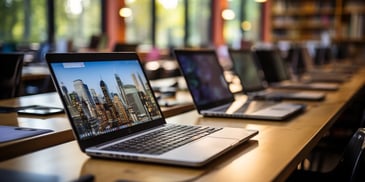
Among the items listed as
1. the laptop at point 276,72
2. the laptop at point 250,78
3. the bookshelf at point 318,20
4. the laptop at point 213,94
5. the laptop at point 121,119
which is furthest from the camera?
the bookshelf at point 318,20

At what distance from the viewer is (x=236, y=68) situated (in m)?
2.63

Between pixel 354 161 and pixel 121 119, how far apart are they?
2.18ft

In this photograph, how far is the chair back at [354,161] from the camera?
1.33 metres

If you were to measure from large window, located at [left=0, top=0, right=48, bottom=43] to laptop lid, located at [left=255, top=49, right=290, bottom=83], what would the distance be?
447 cm

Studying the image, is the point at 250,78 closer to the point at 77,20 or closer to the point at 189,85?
the point at 189,85

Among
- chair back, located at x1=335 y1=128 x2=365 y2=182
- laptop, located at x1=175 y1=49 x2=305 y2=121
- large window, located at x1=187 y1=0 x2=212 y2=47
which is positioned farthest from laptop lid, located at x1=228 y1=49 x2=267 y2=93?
large window, located at x1=187 y1=0 x2=212 y2=47

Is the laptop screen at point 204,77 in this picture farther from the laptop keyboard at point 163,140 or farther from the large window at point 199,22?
the large window at point 199,22

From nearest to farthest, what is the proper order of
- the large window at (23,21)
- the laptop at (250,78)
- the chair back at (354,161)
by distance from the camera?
the chair back at (354,161) → the laptop at (250,78) → the large window at (23,21)

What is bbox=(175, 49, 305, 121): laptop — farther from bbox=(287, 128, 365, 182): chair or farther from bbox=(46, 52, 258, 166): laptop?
bbox=(46, 52, 258, 166): laptop

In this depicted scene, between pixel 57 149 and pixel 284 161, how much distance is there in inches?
21.8

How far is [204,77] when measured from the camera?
208 cm

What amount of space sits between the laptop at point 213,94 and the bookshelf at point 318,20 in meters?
7.67

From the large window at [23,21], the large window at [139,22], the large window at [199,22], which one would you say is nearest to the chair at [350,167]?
the large window at [23,21]

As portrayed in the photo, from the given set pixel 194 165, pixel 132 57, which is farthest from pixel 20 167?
pixel 132 57
